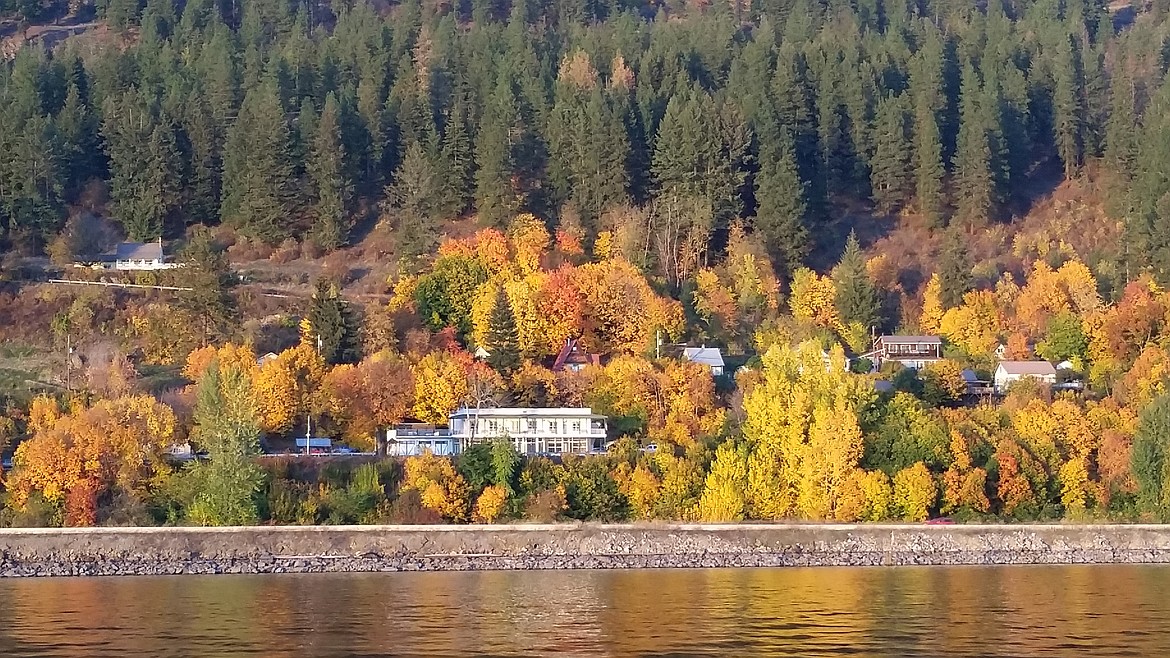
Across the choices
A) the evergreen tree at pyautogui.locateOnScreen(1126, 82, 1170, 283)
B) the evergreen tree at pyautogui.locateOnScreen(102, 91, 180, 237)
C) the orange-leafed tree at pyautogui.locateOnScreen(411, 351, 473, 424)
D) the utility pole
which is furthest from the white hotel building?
the evergreen tree at pyautogui.locateOnScreen(102, 91, 180, 237)

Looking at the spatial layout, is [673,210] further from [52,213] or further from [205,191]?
[52,213]

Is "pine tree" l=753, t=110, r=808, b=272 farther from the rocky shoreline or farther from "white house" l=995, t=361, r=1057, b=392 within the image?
the rocky shoreline

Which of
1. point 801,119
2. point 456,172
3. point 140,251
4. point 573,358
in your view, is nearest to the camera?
point 573,358

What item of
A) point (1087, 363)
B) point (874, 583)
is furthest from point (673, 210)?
point (874, 583)

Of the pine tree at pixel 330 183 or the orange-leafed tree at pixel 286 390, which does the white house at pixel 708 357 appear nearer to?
the orange-leafed tree at pixel 286 390

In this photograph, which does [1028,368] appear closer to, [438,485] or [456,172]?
[438,485]

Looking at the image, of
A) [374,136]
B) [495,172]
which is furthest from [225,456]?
[374,136]
